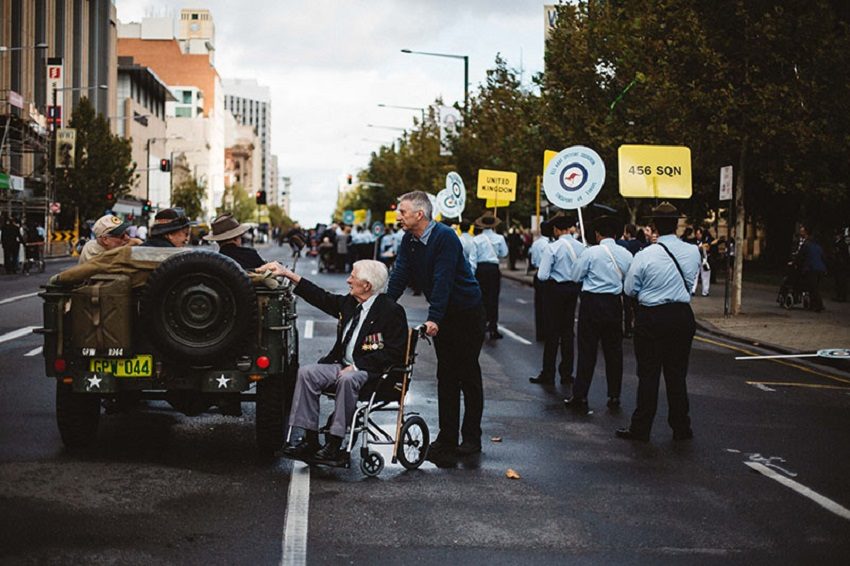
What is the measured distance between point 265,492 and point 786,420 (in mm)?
5585

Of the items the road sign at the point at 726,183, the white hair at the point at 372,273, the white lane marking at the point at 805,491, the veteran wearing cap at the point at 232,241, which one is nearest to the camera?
the white lane marking at the point at 805,491

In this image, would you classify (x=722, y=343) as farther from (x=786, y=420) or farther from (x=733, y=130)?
(x=786, y=420)

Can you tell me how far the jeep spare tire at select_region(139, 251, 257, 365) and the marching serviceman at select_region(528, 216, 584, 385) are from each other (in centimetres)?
585

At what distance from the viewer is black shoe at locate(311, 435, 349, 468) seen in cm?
783

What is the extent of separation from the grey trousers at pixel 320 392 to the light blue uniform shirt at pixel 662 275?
2858mm

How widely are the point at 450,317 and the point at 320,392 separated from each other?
129 centimetres

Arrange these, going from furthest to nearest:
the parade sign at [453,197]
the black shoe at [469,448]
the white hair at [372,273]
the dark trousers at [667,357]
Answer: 1. the parade sign at [453,197]
2. the dark trousers at [667,357]
3. the black shoe at [469,448]
4. the white hair at [372,273]

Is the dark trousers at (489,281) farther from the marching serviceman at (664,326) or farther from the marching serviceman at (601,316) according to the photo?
the marching serviceman at (664,326)

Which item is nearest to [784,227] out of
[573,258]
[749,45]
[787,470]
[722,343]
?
[749,45]

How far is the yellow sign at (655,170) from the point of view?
869 inches

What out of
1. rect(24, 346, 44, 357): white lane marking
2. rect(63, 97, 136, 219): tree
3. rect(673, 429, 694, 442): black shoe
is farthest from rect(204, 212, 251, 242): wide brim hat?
rect(63, 97, 136, 219): tree

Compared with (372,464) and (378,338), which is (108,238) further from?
(372,464)

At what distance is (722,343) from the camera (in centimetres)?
1939

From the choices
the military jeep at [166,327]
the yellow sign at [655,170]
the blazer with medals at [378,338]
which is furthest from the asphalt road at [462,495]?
the yellow sign at [655,170]
